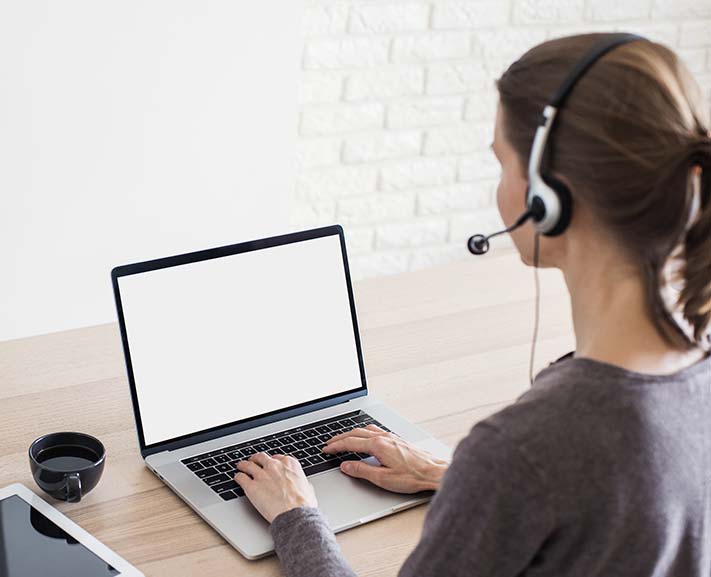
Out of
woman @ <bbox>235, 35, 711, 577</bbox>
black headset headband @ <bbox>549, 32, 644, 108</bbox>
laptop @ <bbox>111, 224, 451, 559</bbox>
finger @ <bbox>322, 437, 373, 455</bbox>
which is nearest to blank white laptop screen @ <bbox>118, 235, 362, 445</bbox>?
laptop @ <bbox>111, 224, 451, 559</bbox>

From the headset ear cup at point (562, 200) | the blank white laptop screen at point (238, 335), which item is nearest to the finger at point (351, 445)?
the blank white laptop screen at point (238, 335)

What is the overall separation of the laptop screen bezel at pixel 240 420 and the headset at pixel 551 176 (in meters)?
0.51

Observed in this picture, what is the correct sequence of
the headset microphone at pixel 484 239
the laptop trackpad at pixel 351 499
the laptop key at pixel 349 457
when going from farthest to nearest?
the laptop key at pixel 349 457 < the laptop trackpad at pixel 351 499 < the headset microphone at pixel 484 239

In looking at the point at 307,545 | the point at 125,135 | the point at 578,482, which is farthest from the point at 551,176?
the point at 125,135

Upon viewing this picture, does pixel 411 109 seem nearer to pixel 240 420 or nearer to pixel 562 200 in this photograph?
pixel 240 420

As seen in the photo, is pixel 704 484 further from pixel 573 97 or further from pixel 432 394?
pixel 432 394

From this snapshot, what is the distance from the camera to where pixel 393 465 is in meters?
1.21

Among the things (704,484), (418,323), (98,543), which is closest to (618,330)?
(704,484)

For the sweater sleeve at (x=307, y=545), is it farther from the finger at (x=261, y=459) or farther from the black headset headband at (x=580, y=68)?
the black headset headband at (x=580, y=68)

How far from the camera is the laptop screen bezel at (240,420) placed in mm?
1214

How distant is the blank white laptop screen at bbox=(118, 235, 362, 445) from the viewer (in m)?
1.23

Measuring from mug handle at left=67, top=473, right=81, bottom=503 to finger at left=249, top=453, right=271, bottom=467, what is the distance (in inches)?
7.8

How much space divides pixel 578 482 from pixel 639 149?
260 mm

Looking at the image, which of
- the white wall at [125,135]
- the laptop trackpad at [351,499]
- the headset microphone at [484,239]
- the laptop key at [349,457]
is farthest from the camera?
the white wall at [125,135]
